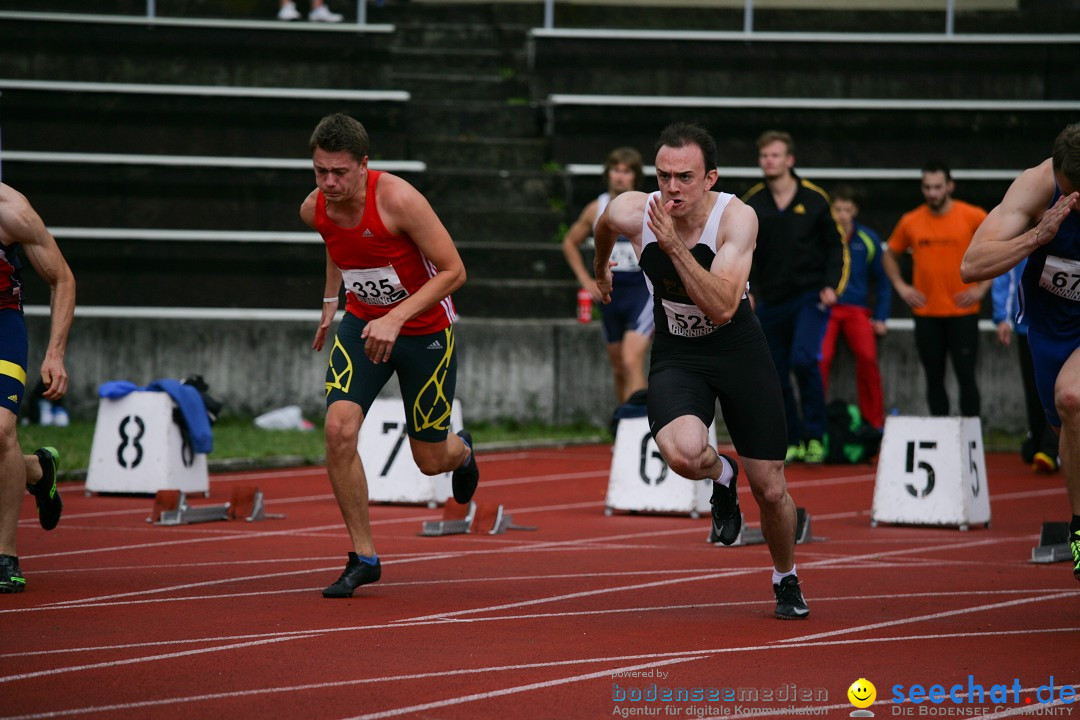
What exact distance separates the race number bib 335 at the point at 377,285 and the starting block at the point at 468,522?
2395 mm

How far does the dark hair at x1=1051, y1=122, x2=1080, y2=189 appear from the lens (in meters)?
6.11

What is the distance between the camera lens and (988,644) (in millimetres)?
6000

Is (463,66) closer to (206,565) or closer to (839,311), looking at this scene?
(839,311)

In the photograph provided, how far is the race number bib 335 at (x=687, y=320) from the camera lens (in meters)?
6.54

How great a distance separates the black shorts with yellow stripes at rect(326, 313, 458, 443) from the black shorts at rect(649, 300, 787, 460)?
4.19 ft

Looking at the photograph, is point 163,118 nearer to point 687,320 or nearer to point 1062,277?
point 687,320

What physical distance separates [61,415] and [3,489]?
7.91 meters

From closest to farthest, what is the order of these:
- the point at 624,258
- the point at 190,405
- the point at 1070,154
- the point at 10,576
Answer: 1. the point at 1070,154
2. the point at 10,576
3. the point at 190,405
4. the point at 624,258

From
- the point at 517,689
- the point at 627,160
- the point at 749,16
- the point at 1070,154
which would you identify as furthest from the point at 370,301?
the point at 749,16

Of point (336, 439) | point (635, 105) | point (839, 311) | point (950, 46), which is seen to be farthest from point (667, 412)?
point (950, 46)

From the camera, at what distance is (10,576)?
6.93 metres

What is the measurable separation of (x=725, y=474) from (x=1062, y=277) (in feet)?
5.47

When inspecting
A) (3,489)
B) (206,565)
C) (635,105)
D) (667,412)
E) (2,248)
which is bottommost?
(206,565)

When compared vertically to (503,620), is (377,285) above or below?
above
